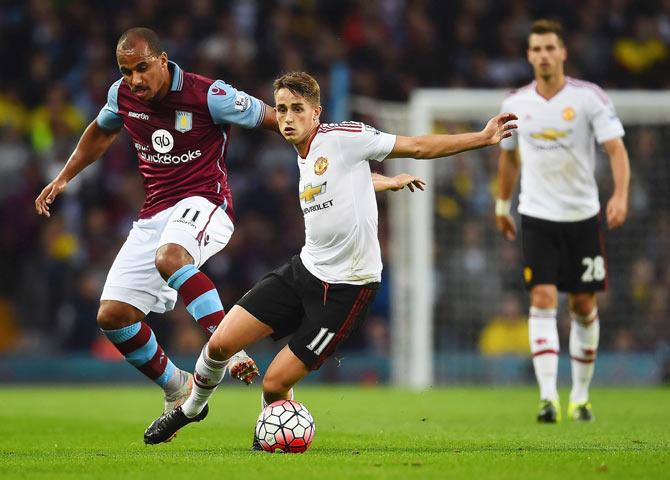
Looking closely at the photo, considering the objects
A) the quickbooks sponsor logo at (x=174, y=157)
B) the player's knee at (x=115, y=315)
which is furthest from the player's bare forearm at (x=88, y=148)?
the player's knee at (x=115, y=315)

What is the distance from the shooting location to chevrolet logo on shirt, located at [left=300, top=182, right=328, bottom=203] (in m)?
6.81

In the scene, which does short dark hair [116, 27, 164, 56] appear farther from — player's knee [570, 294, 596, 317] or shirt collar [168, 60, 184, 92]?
player's knee [570, 294, 596, 317]

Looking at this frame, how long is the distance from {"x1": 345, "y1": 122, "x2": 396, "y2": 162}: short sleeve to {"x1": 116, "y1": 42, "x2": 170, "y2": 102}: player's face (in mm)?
1350

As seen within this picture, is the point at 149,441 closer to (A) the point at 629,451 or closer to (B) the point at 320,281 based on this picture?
(B) the point at 320,281

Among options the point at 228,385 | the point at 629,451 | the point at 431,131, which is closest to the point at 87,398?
the point at 228,385

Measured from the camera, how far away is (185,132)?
7.55 metres

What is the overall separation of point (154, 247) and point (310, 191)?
125 centimetres

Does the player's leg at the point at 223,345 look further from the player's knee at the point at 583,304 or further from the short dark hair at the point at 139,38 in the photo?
the player's knee at the point at 583,304

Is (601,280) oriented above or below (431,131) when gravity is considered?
below

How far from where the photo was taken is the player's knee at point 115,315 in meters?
7.52

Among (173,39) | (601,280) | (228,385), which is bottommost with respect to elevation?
(228,385)

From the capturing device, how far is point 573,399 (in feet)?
31.0

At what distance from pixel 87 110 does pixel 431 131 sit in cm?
518

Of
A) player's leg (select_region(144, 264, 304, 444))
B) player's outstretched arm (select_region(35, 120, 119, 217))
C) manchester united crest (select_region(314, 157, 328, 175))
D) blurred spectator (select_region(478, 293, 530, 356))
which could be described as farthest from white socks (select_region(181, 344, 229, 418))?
blurred spectator (select_region(478, 293, 530, 356))
